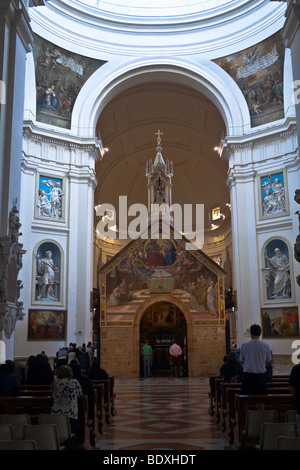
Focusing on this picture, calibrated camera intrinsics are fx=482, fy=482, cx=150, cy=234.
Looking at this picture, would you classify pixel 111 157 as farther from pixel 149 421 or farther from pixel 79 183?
pixel 149 421

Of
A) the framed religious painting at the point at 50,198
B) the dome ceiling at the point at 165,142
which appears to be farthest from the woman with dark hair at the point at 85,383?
the dome ceiling at the point at 165,142

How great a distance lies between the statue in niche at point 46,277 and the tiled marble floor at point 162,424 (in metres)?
6.56

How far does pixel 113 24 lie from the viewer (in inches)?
934

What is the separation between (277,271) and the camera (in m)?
20.1

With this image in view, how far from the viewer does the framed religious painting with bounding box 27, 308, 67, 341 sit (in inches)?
752

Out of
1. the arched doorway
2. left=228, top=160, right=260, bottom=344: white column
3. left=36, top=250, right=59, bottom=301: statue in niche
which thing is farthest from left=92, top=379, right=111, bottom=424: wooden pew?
the arched doorway

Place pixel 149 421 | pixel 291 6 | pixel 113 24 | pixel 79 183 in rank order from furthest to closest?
1. pixel 113 24
2. pixel 79 183
3. pixel 291 6
4. pixel 149 421

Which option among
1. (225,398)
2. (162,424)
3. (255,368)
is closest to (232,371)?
(225,398)

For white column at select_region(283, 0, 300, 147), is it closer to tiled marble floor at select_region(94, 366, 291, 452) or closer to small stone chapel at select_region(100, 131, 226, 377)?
tiled marble floor at select_region(94, 366, 291, 452)

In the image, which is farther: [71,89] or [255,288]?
[71,89]

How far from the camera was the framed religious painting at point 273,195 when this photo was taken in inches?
808

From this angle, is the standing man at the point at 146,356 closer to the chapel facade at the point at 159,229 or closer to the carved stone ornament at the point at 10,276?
the chapel facade at the point at 159,229
